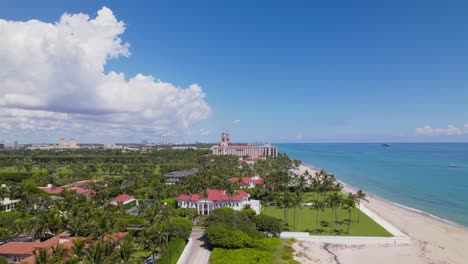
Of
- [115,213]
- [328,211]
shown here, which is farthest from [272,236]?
[115,213]

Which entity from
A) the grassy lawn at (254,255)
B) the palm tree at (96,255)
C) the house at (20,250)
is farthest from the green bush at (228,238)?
the house at (20,250)

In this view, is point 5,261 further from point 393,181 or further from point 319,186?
point 393,181

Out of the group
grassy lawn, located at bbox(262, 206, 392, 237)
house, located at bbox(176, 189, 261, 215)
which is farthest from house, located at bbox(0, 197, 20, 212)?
grassy lawn, located at bbox(262, 206, 392, 237)

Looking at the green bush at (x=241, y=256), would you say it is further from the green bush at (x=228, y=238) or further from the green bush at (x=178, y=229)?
the green bush at (x=178, y=229)

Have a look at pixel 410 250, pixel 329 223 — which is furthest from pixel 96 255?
pixel 410 250

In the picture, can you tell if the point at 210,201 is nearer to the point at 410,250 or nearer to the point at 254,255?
the point at 254,255
